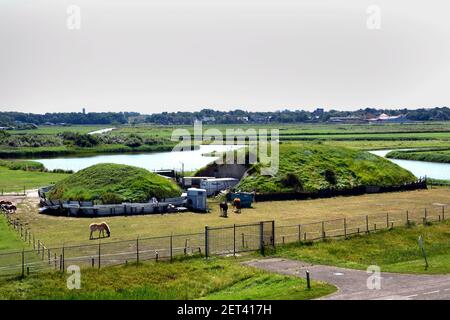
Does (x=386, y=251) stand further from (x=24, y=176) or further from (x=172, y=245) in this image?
(x=24, y=176)

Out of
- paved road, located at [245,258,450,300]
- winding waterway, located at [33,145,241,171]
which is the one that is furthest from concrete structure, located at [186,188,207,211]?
winding waterway, located at [33,145,241,171]

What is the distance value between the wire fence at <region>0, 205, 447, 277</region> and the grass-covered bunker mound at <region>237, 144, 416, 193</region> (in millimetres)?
15481

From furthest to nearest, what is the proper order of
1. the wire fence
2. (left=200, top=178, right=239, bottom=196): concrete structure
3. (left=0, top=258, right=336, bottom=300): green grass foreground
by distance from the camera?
(left=200, top=178, right=239, bottom=196): concrete structure
the wire fence
(left=0, top=258, right=336, bottom=300): green grass foreground

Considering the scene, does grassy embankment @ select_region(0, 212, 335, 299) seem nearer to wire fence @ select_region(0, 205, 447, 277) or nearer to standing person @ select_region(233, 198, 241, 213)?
wire fence @ select_region(0, 205, 447, 277)

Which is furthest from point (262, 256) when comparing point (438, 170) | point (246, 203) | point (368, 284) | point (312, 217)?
point (438, 170)

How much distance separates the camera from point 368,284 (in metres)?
24.3

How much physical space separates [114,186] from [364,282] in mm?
28647

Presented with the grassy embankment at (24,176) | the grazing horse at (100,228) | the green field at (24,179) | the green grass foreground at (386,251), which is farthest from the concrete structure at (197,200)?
the green field at (24,179)

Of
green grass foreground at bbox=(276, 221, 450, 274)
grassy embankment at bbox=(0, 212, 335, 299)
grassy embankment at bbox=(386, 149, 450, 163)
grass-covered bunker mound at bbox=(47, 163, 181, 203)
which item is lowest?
green grass foreground at bbox=(276, 221, 450, 274)

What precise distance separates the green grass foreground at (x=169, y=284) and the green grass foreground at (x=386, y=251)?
5.06m

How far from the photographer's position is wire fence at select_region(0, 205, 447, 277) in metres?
28.5

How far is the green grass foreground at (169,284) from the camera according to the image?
2377 centimetres

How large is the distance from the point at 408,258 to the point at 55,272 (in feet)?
59.5

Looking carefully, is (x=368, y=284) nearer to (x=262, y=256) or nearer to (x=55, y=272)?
(x=262, y=256)
